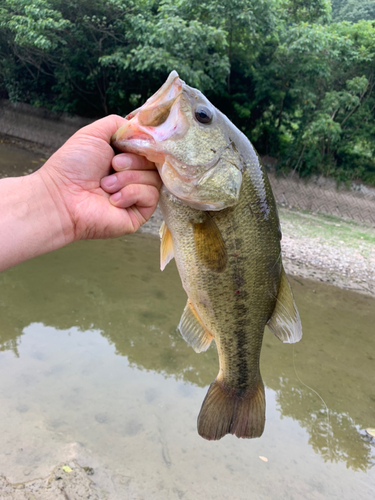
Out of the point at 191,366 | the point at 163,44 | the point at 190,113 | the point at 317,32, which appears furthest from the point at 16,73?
the point at 190,113

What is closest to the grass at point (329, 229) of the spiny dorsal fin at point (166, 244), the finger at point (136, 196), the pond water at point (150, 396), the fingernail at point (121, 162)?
the pond water at point (150, 396)

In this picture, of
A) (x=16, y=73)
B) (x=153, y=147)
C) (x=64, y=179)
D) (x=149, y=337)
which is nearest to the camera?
(x=153, y=147)

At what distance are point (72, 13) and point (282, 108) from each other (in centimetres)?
766

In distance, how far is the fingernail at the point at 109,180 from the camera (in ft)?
5.76

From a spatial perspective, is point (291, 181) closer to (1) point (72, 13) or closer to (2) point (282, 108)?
(2) point (282, 108)

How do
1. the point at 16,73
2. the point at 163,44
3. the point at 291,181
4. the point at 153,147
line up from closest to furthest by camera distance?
1. the point at 153,147
2. the point at 163,44
3. the point at 291,181
4. the point at 16,73

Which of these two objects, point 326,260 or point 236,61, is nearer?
point 326,260

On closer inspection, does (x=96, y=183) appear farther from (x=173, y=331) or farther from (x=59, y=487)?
(x=173, y=331)

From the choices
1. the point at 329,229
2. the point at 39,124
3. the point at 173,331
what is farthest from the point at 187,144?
the point at 39,124

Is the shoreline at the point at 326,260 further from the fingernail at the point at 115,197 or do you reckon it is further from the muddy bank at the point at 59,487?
the fingernail at the point at 115,197

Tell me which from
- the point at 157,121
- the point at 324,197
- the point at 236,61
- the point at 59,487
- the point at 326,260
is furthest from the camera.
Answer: the point at 324,197

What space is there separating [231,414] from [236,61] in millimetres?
12906

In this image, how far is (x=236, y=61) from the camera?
41.0ft

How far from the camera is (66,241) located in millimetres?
1856
